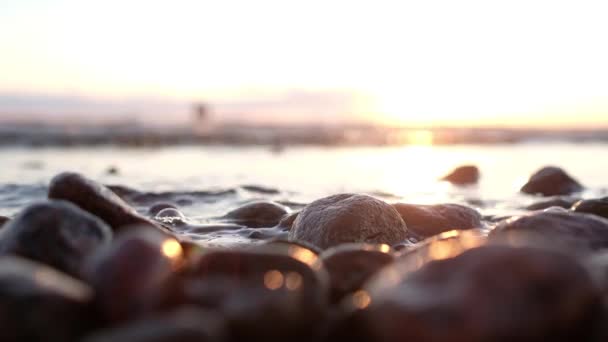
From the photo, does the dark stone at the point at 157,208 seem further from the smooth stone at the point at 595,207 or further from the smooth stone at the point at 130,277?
the smooth stone at the point at 130,277

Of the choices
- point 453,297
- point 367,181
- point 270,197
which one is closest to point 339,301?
point 453,297

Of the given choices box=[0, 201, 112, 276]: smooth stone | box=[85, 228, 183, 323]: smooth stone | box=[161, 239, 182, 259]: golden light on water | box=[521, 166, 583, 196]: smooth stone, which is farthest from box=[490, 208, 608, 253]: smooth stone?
box=[521, 166, 583, 196]: smooth stone

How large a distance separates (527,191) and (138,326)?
26.1ft

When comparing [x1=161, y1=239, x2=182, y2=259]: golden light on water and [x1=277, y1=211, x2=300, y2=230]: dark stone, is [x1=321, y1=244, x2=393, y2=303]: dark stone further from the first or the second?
[x1=277, y1=211, x2=300, y2=230]: dark stone

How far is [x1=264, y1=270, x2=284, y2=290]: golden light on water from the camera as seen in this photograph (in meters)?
2.09

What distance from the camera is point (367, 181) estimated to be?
11.2 m

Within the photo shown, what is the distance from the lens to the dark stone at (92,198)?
3562mm

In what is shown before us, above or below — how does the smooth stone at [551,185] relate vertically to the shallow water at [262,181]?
above

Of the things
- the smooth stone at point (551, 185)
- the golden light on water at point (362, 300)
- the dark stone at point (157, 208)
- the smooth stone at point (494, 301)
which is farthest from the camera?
the smooth stone at point (551, 185)

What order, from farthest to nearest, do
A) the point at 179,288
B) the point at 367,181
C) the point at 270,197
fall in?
the point at 367,181 < the point at 270,197 < the point at 179,288

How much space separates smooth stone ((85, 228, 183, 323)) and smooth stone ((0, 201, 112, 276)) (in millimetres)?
632

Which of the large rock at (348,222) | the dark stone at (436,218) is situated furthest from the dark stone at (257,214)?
the large rock at (348,222)

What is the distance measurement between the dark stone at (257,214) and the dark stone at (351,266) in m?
3.23

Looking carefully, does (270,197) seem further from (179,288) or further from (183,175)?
(179,288)
